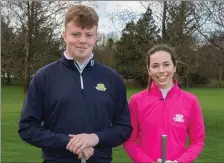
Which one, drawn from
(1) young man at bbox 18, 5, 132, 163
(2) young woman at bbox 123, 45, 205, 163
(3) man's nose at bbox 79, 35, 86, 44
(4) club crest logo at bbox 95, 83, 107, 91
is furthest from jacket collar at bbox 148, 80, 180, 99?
(3) man's nose at bbox 79, 35, 86, 44

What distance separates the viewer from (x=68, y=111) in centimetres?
260

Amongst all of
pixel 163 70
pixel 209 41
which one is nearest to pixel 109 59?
pixel 209 41

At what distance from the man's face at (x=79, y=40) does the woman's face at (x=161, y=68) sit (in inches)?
26.4

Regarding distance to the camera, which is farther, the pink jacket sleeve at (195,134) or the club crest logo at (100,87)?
the pink jacket sleeve at (195,134)

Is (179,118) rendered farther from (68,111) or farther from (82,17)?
(82,17)

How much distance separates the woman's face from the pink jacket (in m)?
0.12

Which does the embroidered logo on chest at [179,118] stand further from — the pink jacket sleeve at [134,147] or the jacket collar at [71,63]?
the jacket collar at [71,63]

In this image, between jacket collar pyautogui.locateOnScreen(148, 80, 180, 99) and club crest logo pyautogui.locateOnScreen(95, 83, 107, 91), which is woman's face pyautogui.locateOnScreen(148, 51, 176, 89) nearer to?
jacket collar pyautogui.locateOnScreen(148, 80, 180, 99)

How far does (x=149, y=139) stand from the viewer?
3.10 meters

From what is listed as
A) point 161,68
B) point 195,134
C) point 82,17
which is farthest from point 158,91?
point 82,17

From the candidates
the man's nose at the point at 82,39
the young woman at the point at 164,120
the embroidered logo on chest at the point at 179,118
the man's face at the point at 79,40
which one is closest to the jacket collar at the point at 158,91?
the young woman at the point at 164,120

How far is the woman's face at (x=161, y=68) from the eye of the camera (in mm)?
3137

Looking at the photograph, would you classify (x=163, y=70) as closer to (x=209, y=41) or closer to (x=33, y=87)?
(x=33, y=87)

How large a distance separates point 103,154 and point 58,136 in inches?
14.8
